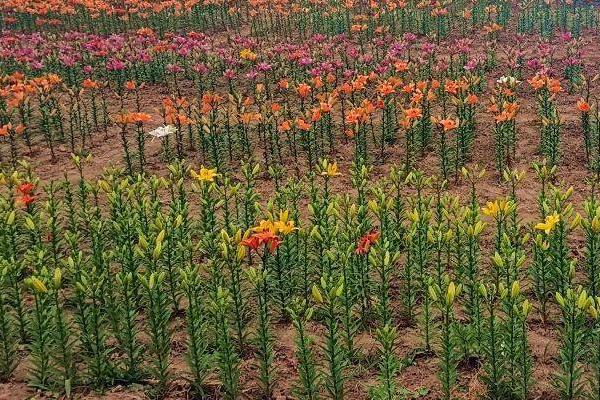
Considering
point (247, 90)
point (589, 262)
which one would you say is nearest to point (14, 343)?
point (589, 262)

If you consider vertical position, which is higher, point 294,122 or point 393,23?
point 393,23

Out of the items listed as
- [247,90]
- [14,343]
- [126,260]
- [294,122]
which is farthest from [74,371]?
[247,90]

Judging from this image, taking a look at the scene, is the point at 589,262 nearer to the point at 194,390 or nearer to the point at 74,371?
the point at 194,390

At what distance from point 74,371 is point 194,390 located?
80 cm

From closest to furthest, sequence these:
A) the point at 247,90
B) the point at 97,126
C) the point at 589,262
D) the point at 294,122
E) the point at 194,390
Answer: the point at 194,390, the point at 589,262, the point at 294,122, the point at 97,126, the point at 247,90

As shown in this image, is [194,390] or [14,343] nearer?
[194,390]

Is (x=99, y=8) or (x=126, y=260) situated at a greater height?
(x=99, y=8)

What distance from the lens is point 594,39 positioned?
18.0 metres

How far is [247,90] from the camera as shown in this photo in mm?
14320

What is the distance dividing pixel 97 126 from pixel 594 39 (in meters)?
13.5

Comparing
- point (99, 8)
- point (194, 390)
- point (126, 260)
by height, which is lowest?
point (194, 390)

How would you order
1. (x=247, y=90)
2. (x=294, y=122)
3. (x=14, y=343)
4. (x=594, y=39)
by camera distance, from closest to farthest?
(x=14, y=343) < (x=294, y=122) < (x=247, y=90) < (x=594, y=39)

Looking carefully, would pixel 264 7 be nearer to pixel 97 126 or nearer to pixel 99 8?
pixel 99 8

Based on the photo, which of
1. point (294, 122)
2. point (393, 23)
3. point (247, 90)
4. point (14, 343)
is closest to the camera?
point (14, 343)
